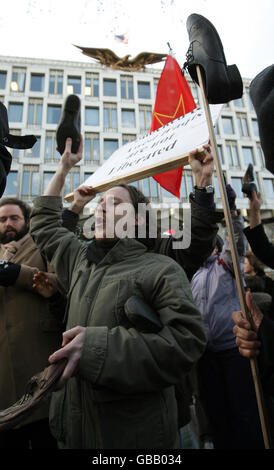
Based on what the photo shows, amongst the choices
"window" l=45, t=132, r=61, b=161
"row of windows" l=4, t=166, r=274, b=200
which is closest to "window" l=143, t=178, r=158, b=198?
"row of windows" l=4, t=166, r=274, b=200

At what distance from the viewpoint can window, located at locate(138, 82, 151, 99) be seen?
26.3 meters

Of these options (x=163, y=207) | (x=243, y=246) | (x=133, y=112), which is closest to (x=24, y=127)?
(x=133, y=112)

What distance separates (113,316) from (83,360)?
26cm

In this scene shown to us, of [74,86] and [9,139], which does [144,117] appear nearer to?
[74,86]

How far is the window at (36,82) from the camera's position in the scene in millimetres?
24750

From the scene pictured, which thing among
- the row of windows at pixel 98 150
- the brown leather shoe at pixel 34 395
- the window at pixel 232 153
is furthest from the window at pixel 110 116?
the brown leather shoe at pixel 34 395

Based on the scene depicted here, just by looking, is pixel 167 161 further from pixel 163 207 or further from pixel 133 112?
pixel 133 112

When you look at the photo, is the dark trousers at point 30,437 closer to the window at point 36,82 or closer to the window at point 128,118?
the window at point 128,118

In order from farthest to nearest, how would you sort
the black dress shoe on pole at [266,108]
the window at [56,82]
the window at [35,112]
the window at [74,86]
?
the window at [74,86] → the window at [56,82] → the window at [35,112] → the black dress shoe on pole at [266,108]

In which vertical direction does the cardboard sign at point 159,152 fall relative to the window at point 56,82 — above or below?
below

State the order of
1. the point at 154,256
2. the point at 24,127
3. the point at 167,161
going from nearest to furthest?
the point at 154,256, the point at 167,161, the point at 24,127

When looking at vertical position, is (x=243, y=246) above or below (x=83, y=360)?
above

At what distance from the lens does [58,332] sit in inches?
76.8

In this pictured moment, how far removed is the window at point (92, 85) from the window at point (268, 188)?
55.7 feet
